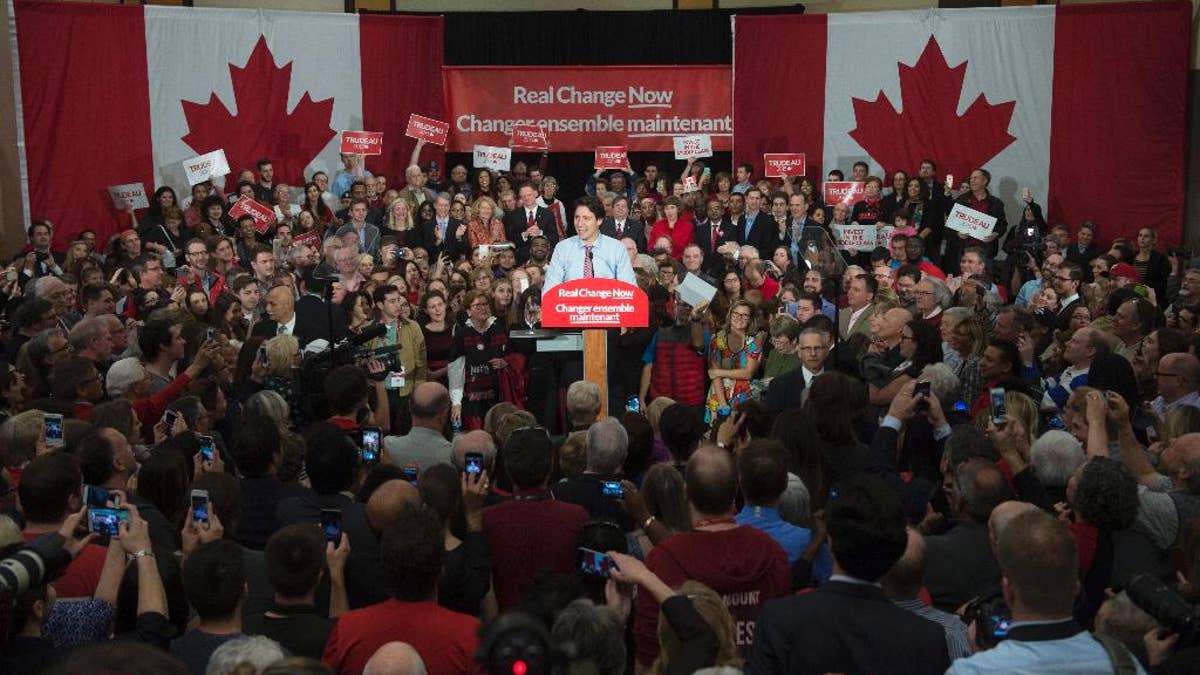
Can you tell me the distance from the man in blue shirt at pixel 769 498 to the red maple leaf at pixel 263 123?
1209 centimetres

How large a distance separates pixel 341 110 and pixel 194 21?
1.94 metres

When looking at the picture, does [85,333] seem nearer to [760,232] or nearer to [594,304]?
[594,304]

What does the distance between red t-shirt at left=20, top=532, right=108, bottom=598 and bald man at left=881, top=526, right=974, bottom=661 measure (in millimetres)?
2258

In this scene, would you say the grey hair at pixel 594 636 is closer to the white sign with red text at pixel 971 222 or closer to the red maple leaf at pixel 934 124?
the white sign with red text at pixel 971 222

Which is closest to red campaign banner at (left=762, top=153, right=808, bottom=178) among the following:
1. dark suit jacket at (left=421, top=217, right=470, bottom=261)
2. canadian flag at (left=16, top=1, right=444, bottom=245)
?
dark suit jacket at (left=421, top=217, right=470, bottom=261)

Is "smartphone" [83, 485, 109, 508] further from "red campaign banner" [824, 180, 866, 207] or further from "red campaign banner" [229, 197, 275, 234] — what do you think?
"red campaign banner" [824, 180, 866, 207]

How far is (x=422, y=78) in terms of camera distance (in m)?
16.2

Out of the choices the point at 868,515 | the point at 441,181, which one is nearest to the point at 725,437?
the point at 868,515

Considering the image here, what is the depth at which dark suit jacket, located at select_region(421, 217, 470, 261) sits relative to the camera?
13180 millimetres

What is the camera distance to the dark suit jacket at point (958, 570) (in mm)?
3980

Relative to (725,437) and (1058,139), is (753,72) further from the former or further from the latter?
(725,437)

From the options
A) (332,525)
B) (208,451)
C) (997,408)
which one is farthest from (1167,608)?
(208,451)

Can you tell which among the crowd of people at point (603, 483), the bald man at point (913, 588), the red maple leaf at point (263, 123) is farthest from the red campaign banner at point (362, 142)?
the bald man at point (913, 588)

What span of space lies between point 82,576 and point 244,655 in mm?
1160
